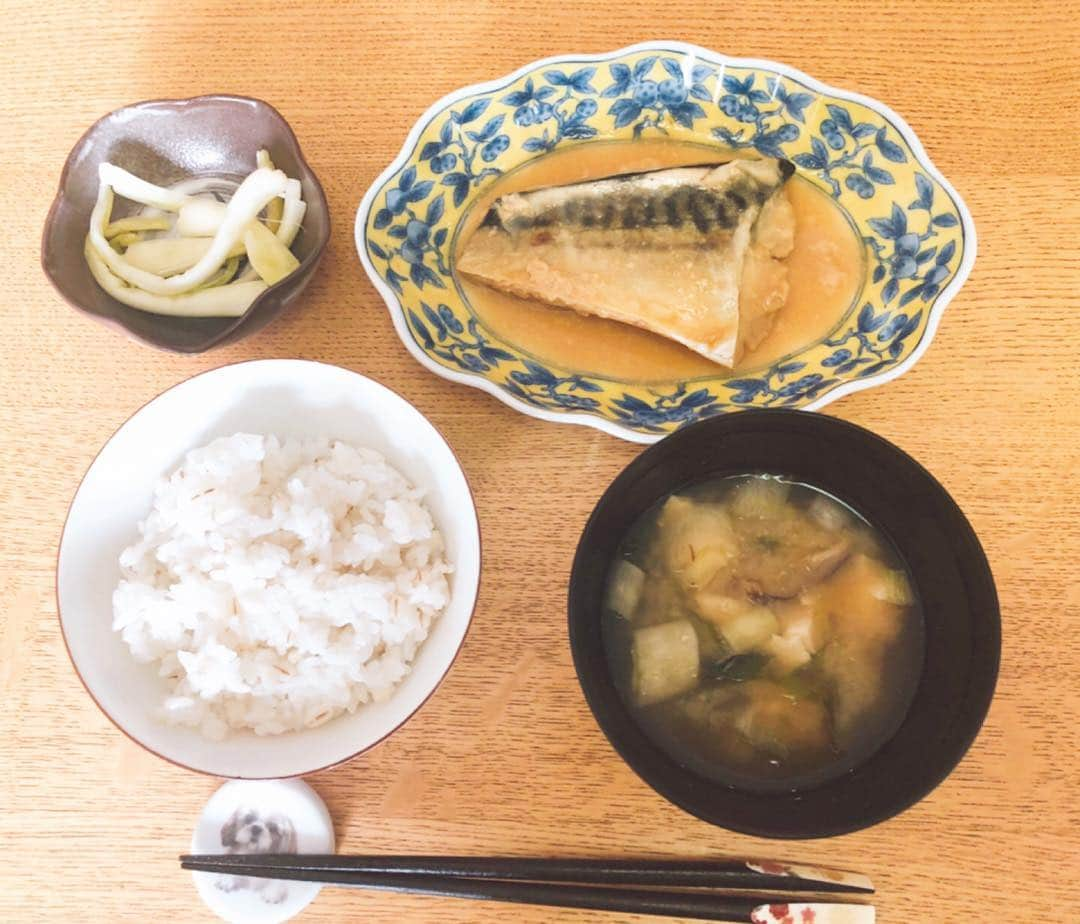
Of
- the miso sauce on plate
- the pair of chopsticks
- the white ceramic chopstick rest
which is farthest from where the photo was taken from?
the miso sauce on plate

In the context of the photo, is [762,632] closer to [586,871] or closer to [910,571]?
[910,571]

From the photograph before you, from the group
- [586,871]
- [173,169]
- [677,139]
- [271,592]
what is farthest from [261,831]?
[677,139]

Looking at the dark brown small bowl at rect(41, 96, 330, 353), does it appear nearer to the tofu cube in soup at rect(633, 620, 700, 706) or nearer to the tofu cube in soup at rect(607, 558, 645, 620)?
the tofu cube in soup at rect(607, 558, 645, 620)

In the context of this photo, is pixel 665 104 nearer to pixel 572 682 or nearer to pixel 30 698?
pixel 572 682

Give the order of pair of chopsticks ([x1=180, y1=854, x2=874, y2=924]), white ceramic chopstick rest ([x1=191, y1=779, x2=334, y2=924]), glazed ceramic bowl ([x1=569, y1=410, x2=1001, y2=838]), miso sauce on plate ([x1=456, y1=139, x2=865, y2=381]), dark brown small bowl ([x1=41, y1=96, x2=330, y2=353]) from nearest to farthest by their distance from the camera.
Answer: glazed ceramic bowl ([x1=569, y1=410, x2=1001, y2=838]), pair of chopsticks ([x1=180, y1=854, x2=874, y2=924]), white ceramic chopstick rest ([x1=191, y1=779, x2=334, y2=924]), dark brown small bowl ([x1=41, y1=96, x2=330, y2=353]), miso sauce on plate ([x1=456, y1=139, x2=865, y2=381])

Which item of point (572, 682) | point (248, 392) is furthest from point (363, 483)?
point (572, 682)

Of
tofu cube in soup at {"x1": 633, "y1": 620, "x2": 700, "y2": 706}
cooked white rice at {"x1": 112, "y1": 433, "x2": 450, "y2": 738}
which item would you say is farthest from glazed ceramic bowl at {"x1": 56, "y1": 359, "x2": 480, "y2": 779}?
tofu cube in soup at {"x1": 633, "y1": 620, "x2": 700, "y2": 706}
